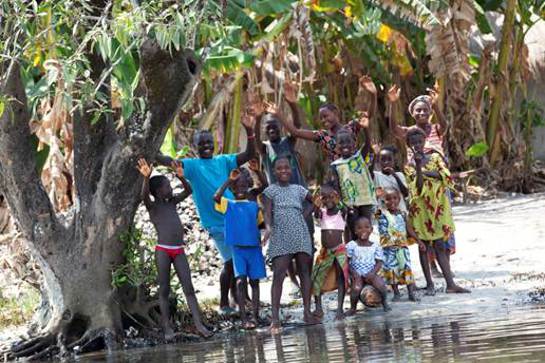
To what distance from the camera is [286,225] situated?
906cm

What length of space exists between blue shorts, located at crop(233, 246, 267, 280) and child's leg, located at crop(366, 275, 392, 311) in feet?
2.97

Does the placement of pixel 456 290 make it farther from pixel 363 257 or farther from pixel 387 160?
pixel 387 160

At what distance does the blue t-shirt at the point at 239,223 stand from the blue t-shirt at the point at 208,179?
138mm

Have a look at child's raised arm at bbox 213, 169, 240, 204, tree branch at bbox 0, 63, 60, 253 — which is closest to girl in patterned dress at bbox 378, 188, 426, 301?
child's raised arm at bbox 213, 169, 240, 204

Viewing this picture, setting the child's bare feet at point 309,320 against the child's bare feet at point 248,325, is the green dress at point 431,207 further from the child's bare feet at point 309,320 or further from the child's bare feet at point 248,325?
the child's bare feet at point 248,325

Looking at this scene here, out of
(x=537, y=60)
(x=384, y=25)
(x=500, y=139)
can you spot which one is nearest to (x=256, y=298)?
(x=384, y=25)

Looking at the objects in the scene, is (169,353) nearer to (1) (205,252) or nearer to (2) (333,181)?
(2) (333,181)

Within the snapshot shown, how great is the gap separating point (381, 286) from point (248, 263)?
1.10 m

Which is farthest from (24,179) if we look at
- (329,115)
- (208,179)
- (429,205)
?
(429,205)

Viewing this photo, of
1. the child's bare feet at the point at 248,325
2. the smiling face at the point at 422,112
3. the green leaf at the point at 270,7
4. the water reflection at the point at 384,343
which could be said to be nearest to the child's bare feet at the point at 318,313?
the water reflection at the point at 384,343

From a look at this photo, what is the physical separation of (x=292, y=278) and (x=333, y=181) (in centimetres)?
109

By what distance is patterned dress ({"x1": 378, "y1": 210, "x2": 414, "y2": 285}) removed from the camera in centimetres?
971

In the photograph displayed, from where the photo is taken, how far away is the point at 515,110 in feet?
55.4

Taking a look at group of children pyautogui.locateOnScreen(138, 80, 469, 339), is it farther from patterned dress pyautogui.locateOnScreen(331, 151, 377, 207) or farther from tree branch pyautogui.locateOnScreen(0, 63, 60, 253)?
tree branch pyautogui.locateOnScreen(0, 63, 60, 253)
